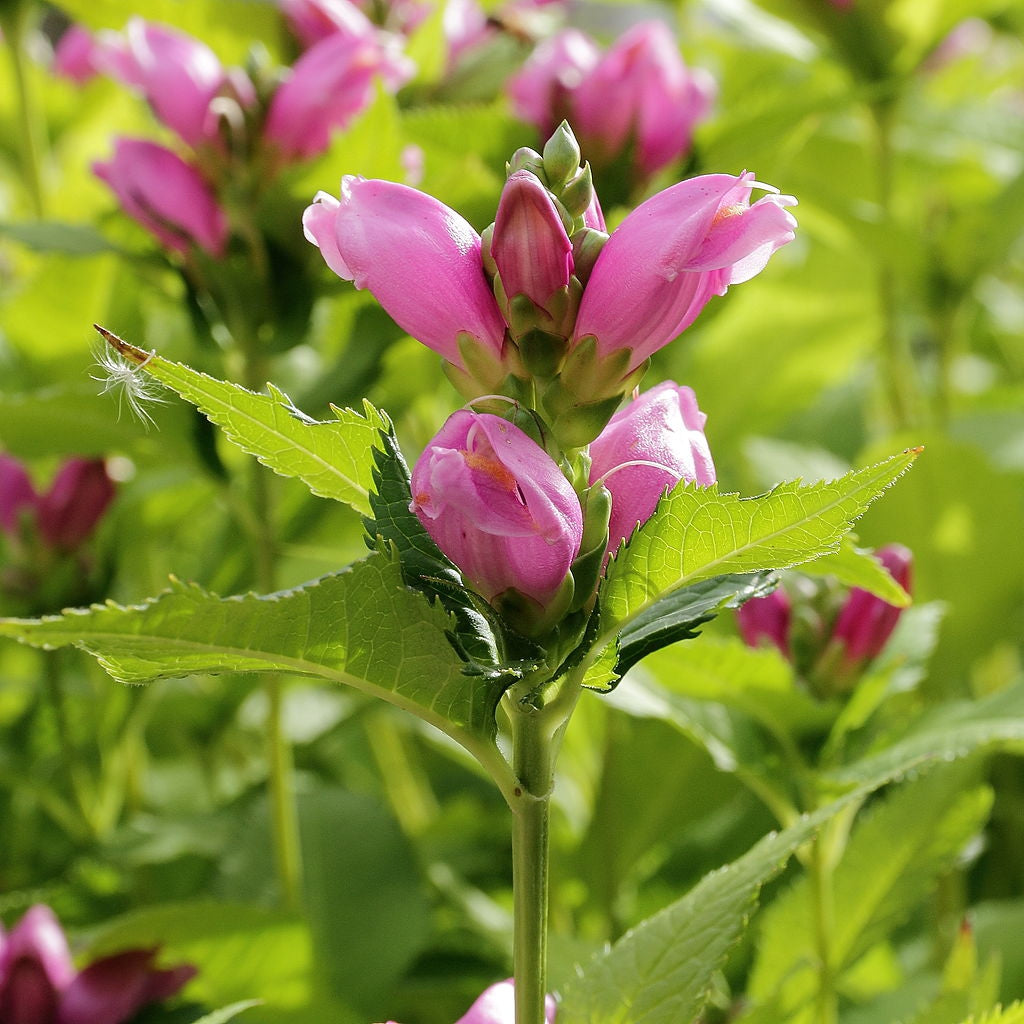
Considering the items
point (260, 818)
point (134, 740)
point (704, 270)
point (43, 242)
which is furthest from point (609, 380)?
point (134, 740)

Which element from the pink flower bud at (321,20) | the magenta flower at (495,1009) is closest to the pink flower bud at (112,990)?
the magenta flower at (495,1009)

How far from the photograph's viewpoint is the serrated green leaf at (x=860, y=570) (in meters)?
0.36

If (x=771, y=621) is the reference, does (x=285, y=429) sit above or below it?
above

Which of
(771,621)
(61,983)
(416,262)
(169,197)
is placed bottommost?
(61,983)

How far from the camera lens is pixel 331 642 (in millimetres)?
325

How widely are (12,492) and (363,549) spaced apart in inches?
8.6

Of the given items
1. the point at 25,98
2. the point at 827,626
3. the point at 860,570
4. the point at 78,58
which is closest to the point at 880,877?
the point at 827,626

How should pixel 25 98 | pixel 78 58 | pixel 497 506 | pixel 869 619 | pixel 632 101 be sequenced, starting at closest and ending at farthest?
Result: pixel 497 506, pixel 869 619, pixel 632 101, pixel 25 98, pixel 78 58

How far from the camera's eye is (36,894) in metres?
0.67

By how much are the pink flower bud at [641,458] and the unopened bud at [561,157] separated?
0.06m

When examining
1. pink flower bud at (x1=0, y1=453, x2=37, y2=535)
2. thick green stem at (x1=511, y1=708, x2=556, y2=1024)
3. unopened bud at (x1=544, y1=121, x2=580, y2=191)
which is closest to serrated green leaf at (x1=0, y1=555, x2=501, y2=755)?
thick green stem at (x1=511, y1=708, x2=556, y2=1024)

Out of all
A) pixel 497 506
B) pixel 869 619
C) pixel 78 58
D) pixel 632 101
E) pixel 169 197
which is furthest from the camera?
pixel 78 58

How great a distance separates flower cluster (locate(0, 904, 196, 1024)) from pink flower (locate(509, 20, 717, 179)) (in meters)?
0.52

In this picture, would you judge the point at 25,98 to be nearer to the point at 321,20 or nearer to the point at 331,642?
the point at 321,20
